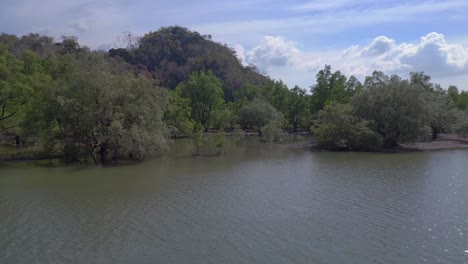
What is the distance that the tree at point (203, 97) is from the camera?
7375cm

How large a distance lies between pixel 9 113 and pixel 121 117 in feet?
37.2

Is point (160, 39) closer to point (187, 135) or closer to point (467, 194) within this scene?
point (187, 135)

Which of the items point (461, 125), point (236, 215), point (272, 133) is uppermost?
point (461, 125)

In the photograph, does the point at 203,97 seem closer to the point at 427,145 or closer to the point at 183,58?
the point at 427,145

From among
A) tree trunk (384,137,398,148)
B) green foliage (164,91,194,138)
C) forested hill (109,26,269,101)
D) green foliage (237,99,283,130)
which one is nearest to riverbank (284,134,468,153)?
tree trunk (384,137,398,148)

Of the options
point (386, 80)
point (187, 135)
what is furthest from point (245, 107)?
point (386, 80)

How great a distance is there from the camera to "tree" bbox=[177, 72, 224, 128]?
7375 cm

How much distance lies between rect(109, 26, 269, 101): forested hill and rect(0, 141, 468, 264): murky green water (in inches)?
3177

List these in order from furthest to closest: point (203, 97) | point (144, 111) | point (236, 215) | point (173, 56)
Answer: point (173, 56)
point (203, 97)
point (144, 111)
point (236, 215)

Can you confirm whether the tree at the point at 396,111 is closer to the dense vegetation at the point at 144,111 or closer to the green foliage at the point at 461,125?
the dense vegetation at the point at 144,111

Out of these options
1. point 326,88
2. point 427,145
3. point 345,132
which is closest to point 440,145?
point 427,145

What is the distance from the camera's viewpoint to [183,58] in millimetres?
136500

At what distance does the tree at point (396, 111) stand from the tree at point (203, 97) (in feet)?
110

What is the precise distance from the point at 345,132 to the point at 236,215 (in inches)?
1094
